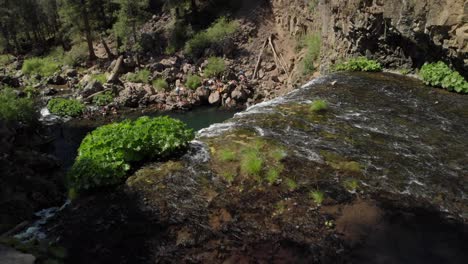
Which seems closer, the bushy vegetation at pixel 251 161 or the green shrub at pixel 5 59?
the bushy vegetation at pixel 251 161

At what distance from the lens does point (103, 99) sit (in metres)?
26.6

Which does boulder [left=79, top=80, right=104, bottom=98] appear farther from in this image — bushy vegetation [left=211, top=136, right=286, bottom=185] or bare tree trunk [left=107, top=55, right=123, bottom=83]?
bushy vegetation [left=211, top=136, right=286, bottom=185]

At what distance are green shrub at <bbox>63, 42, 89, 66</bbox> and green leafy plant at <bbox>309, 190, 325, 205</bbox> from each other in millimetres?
35264

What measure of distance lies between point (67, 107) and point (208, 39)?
39.9 ft

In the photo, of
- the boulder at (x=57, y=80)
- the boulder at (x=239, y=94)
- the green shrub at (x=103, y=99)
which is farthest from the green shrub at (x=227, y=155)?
the boulder at (x=57, y=80)

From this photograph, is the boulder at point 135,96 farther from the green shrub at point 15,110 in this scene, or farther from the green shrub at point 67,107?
the green shrub at point 15,110

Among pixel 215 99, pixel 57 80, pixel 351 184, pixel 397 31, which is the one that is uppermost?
pixel 397 31

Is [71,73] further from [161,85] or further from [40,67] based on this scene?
[161,85]

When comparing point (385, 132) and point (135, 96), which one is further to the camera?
point (135, 96)

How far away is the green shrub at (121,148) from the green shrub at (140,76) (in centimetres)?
2156

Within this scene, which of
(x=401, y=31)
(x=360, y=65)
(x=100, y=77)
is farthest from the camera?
(x=100, y=77)

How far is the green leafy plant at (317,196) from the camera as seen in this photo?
7.45 metres

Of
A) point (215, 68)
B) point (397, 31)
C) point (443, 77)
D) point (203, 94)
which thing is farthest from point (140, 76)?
point (443, 77)

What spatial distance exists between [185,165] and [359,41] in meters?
12.2
